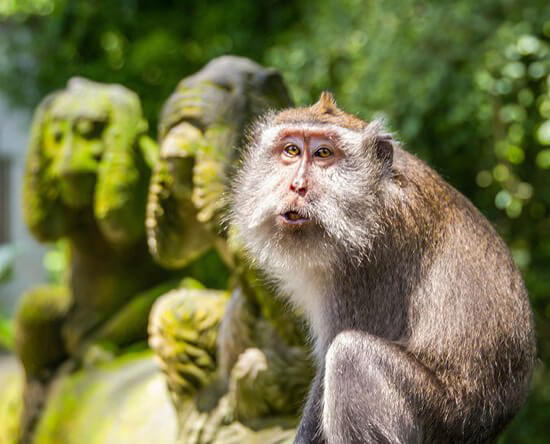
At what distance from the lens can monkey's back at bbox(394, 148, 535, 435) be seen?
2.93 metres

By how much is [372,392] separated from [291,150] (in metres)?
0.89

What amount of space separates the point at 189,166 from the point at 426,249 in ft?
4.37

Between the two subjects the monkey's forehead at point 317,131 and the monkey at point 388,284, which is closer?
the monkey at point 388,284

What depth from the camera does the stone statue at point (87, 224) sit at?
5.08 meters

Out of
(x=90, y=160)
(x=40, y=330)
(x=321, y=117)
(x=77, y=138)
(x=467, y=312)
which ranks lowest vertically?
(x=40, y=330)

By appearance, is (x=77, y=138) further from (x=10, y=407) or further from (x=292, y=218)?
(x=292, y=218)

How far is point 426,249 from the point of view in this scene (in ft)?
10.1

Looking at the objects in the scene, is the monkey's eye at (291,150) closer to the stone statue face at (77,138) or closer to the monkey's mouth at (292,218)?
the monkey's mouth at (292,218)

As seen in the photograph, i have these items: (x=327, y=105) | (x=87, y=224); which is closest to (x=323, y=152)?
(x=327, y=105)

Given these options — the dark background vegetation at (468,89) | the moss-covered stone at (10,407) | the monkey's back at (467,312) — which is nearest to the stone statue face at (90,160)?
the moss-covered stone at (10,407)

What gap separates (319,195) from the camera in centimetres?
301

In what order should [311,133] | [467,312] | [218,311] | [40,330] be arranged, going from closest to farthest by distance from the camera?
[467,312] → [311,133] → [218,311] → [40,330]

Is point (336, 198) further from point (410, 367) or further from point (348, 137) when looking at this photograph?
point (410, 367)

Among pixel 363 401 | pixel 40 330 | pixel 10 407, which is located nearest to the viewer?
pixel 363 401
